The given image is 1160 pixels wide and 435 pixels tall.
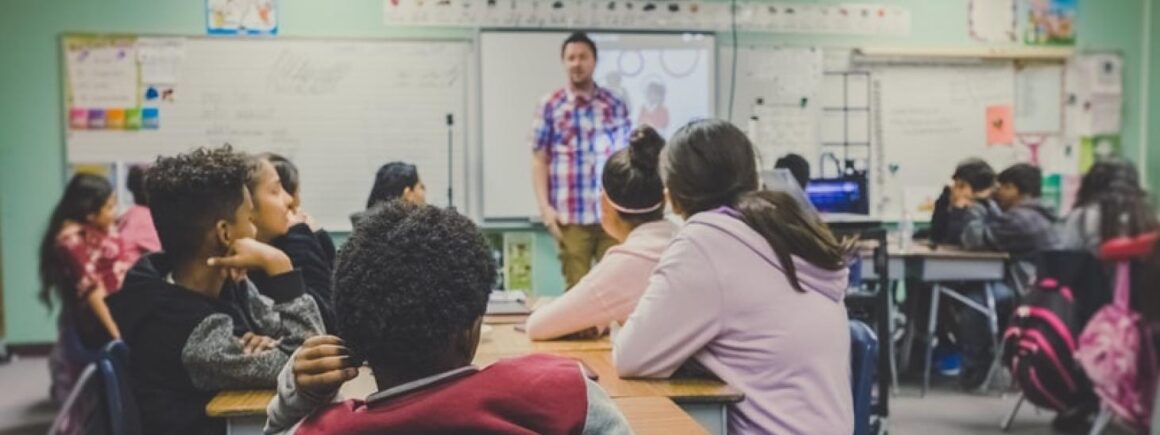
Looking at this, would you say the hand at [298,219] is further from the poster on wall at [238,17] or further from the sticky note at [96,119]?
the sticky note at [96,119]

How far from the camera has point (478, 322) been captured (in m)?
1.04

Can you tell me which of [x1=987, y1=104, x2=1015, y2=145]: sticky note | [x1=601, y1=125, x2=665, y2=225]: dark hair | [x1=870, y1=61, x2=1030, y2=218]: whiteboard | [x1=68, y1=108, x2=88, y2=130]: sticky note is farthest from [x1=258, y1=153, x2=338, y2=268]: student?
[x1=987, y1=104, x2=1015, y2=145]: sticky note

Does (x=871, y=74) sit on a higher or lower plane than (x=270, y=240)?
higher

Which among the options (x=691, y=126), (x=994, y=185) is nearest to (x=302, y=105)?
(x=691, y=126)

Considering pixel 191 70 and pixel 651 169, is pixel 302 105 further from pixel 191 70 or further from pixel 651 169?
pixel 651 169

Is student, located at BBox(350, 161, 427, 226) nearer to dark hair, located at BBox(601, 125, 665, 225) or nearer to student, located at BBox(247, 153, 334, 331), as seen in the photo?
student, located at BBox(247, 153, 334, 331)

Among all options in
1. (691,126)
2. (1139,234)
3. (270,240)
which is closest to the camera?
(1139,234)

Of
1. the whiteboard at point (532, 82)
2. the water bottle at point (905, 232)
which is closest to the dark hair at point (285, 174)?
the water bottle at point (905, 232)

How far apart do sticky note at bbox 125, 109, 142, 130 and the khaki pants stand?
2.30 m

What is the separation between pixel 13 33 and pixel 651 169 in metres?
4.07

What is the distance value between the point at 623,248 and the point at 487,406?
1227 mm

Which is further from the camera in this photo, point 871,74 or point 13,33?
point 871,74

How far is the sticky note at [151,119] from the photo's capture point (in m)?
5.09

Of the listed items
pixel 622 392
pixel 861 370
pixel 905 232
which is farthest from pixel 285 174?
pixel 905 232
